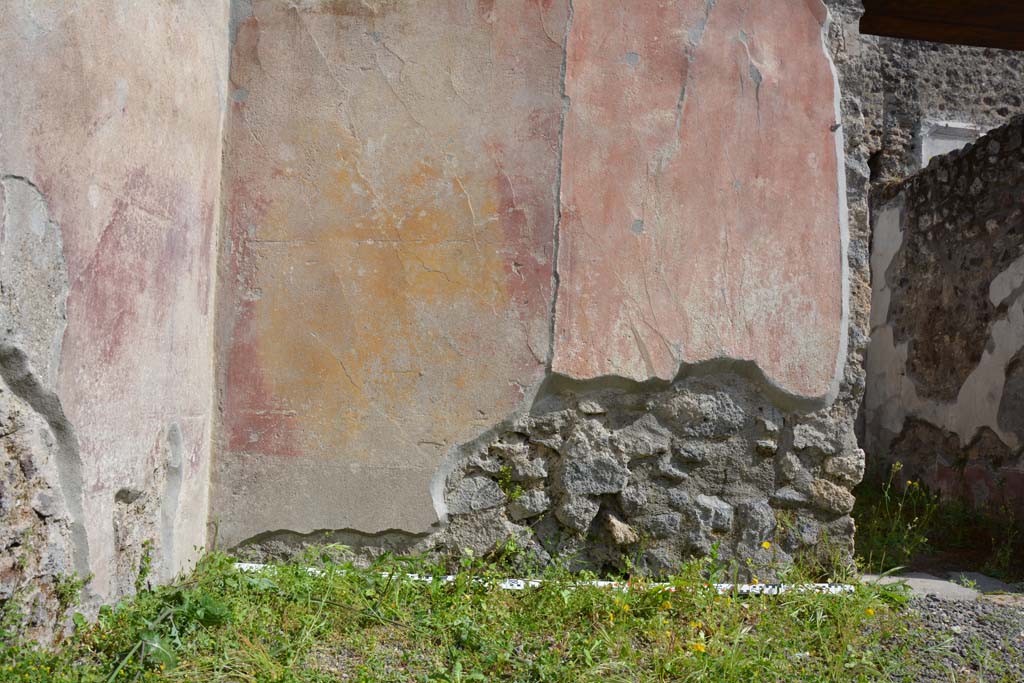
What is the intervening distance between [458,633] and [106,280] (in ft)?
4.39

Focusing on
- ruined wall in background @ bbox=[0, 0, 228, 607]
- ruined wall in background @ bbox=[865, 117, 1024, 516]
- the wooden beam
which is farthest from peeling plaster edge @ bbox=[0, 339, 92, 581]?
ruined wall in background @ bbox=[865, 117, 1024, 516]

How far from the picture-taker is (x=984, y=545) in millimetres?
4133

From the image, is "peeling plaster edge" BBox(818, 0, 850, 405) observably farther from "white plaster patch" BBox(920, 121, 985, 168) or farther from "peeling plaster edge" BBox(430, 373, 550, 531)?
"white plaster patch" BBox(920, 121, 985, 168)

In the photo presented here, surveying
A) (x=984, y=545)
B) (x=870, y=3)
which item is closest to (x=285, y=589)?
(x=870, y=3)

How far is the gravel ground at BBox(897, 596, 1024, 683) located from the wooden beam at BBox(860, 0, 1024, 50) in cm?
222

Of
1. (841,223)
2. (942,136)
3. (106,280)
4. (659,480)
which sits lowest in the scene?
(659,480)

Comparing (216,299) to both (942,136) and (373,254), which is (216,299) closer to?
(373,254)

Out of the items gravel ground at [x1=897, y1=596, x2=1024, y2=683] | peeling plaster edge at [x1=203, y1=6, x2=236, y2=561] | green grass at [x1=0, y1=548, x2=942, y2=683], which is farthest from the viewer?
peeling plaster edge at [x1=203, y1=6, x2=236, y2=561]

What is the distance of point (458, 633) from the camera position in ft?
7.75

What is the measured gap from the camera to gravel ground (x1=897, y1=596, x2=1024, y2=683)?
2.28 m

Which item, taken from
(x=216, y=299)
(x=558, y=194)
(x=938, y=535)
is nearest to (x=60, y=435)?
(x=216, y=299)

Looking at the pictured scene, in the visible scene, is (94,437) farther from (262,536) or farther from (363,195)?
(363,195)

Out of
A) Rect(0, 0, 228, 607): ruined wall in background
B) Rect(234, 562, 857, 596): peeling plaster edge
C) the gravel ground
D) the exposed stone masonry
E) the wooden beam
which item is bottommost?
the gravel ground

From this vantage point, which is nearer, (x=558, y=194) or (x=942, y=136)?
(x=558, y=194)
